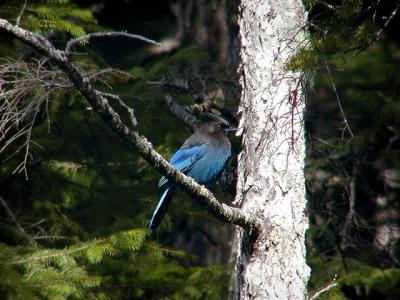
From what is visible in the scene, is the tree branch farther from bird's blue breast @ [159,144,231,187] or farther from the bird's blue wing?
the bird's blue wing

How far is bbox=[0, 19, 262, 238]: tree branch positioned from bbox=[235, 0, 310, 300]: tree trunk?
6.8 inches

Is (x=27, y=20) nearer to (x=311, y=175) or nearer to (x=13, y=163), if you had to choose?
(x=13, y=163)

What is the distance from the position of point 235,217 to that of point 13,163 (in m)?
2.51

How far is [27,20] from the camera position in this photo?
19.9 ft

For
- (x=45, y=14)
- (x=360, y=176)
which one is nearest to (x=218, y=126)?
(x=360, y=176)

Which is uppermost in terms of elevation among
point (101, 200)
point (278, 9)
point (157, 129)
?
point (278, 9)

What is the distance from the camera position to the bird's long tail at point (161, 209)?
6719 millimetres

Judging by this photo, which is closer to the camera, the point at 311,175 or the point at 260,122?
the point at 260,122

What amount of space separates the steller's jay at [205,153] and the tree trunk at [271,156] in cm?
147

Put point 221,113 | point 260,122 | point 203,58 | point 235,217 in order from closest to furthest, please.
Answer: point 235,217 < point 260,122 < point 221,113 < point 203,58

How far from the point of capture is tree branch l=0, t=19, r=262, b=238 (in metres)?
3.91

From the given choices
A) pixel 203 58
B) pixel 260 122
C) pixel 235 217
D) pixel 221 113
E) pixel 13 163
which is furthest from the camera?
pixel 203 58

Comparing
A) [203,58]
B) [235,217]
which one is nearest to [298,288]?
[235,217]

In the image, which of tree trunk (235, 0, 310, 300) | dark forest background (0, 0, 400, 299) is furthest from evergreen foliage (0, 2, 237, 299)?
tree trunk (235, 0, 310, 300)
